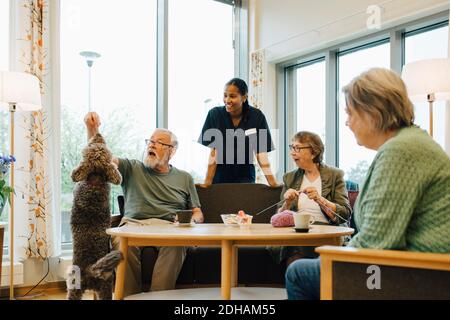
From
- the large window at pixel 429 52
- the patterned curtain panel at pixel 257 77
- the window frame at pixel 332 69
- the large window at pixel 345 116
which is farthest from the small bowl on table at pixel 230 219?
the patterned curtain panel at pixel 257 77

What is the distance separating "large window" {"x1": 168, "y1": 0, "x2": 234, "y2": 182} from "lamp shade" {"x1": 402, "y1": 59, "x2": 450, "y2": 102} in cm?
234

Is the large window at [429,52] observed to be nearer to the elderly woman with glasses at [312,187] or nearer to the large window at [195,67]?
the elderly woman with glasses at [312,187]

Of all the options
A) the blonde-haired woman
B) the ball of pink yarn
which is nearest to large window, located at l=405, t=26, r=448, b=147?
the ball of pink yarn

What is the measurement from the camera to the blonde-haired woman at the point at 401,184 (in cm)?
134

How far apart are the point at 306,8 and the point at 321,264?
3539 millimetres

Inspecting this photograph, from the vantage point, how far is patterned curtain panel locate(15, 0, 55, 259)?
3.50 meters

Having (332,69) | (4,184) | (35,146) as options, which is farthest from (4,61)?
(332,69)

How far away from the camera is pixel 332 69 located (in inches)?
175

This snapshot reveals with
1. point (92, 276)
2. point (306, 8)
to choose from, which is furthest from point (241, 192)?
point (306, 8)

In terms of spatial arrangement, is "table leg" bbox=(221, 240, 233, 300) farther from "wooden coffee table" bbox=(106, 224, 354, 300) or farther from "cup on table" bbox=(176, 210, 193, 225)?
"cup on table" bbox=(176, 210, 193, 225)

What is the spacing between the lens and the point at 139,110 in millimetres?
4523

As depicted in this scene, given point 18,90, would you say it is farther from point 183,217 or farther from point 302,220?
point 302,220

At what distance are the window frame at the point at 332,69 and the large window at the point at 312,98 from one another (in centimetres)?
8

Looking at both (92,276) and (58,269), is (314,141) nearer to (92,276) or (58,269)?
(92,276)
